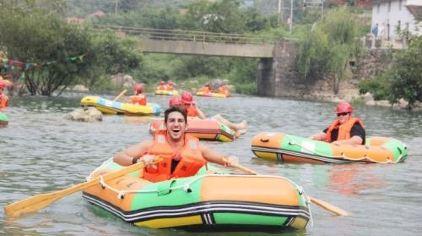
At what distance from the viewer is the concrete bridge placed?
5469 cm

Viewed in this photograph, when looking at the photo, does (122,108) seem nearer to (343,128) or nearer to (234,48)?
(343,128)

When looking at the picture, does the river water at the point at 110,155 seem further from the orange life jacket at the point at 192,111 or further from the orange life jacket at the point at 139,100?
the orange life jacket at the point at 139,100

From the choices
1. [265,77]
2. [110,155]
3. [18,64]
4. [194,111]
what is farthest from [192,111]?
[265,77]

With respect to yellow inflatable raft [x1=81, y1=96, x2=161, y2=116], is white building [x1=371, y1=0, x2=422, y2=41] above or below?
above

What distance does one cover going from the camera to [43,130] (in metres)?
20.8

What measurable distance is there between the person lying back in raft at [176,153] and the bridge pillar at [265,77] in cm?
4870

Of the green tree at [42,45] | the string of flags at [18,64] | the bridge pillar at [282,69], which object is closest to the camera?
the string of flags at [18,64]

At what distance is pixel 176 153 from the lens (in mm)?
9453

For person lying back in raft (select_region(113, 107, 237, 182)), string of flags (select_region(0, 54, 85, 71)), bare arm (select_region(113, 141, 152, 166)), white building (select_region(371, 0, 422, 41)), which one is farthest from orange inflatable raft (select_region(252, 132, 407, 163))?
white building (select_region(371, 0, 422, 41))

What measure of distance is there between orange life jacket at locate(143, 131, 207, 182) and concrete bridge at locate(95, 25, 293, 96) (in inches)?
1669

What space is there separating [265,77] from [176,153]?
51437 millimetres

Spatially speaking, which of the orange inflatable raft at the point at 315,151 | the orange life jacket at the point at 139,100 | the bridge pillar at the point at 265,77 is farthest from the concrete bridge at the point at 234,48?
the orange inflatable raft at the point at 315,151

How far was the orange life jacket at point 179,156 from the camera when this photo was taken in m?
9.42

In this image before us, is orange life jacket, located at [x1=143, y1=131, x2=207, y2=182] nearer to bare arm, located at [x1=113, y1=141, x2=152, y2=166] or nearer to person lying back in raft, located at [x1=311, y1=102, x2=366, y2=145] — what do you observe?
bare arm, located at [x1=113, y1=141, x2=152, y2=166]
